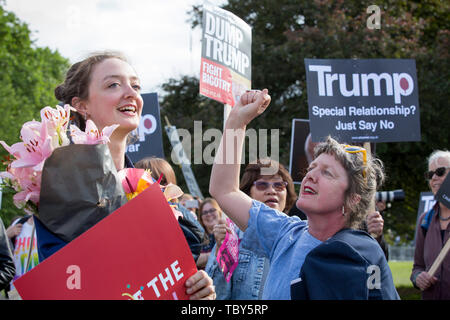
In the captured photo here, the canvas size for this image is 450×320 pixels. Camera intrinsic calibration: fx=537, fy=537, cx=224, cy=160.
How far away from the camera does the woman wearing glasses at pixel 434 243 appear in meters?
4.61

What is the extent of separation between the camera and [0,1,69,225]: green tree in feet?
67.6

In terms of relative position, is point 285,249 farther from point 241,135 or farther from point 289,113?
point 289,113

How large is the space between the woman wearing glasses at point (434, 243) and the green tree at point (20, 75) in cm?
1594

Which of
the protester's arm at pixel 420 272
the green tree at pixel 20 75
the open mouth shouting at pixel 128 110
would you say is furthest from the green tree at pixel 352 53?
the open mouth shouting at pixel 128 110

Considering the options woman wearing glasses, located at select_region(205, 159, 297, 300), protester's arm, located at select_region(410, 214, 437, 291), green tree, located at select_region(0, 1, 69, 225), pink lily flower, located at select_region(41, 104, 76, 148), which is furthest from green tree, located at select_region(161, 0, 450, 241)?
pink lily flower, located at select_region(41, 104, 76, 148)

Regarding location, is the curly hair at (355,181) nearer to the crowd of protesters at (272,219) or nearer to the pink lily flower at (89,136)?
the crowd of protesters at (272,219)

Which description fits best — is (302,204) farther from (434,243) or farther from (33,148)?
(434,243)

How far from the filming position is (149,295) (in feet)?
4.98

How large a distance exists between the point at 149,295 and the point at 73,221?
30 centimetres

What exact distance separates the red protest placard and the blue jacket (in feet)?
1.78

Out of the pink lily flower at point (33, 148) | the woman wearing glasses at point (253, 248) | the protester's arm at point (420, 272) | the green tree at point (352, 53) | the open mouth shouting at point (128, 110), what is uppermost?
the green tree at point (352, 53)

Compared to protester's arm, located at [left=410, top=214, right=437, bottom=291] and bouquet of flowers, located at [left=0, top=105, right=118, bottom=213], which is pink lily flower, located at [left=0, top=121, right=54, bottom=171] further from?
protester's arm, located at [left=410, top=214, right=437, bottom=291]

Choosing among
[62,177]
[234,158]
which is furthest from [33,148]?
[234,158]

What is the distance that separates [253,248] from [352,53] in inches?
507
